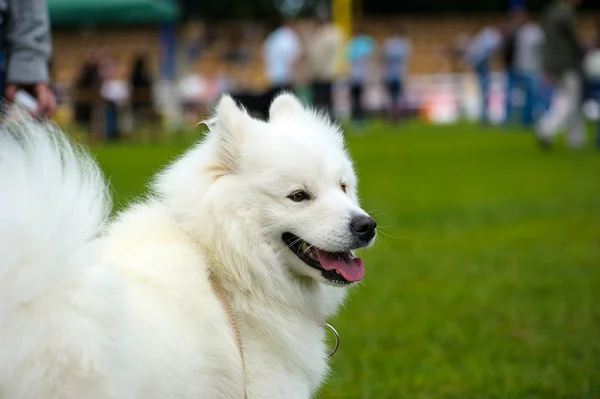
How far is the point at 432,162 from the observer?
1580 centimetres

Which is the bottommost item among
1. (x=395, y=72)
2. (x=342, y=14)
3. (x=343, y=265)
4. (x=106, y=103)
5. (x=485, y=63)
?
(x=395, y=72)

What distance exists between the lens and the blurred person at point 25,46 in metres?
3.66

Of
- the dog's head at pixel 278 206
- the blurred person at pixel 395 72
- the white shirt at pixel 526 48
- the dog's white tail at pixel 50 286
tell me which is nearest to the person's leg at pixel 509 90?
the white shirt at pixel 526 48

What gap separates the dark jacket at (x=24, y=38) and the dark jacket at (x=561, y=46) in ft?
48.6

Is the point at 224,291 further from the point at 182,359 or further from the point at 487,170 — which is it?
the point at 487,170

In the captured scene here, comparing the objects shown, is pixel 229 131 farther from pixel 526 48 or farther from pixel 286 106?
pixel 526 48

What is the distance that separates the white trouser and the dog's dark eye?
14.4 m

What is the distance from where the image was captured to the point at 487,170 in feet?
46.7

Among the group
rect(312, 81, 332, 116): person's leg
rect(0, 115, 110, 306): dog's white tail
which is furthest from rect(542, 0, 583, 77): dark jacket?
rect(0, 115, 110, 306): dog's white tail

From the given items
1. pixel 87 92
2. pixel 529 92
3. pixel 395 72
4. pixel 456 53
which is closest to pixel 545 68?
pixel 529 92

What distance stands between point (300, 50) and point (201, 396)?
1730 cm

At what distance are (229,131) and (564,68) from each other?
588 inches

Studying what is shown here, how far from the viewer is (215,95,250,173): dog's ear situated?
3.22 metres

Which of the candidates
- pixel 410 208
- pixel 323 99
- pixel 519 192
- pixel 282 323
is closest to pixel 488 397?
pixel 282 323
